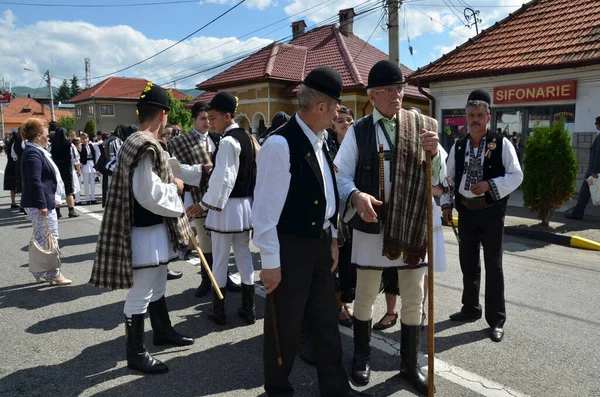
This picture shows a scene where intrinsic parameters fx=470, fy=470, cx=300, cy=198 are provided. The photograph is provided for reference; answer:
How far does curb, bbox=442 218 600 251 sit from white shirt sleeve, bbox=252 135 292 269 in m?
6.74

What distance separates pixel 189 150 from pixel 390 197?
2854 mm

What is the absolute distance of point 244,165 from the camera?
14.2 ft

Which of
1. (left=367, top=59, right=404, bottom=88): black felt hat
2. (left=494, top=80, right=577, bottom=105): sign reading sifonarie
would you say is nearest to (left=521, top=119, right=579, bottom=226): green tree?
(left=494, top=80, right=577, bottom=105): sign reading sifonarie

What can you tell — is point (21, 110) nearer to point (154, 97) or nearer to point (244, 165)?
point (244, 165)

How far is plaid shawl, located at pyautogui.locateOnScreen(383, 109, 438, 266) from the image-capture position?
10.1ft

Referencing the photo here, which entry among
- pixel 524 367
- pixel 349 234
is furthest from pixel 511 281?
pixel 349 234

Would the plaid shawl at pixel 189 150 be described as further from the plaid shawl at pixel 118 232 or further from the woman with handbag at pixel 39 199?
the plaid shawl at pixel 118 232

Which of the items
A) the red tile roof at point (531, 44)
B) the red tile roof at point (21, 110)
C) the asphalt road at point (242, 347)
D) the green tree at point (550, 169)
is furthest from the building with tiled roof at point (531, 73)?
the red tile roof at point (21, 110)

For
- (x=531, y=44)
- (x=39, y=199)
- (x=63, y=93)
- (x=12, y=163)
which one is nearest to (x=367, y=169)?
(x=39, y=199)

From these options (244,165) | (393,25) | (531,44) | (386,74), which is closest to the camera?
(386,74)

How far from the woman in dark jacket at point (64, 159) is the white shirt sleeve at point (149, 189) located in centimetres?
806

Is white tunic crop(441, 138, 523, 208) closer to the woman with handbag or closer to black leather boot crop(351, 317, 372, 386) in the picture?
black leather boot crop(351, 317, 372, 386)

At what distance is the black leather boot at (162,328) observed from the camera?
3.82m

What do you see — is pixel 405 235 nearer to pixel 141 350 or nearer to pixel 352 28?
pixel 141 350
